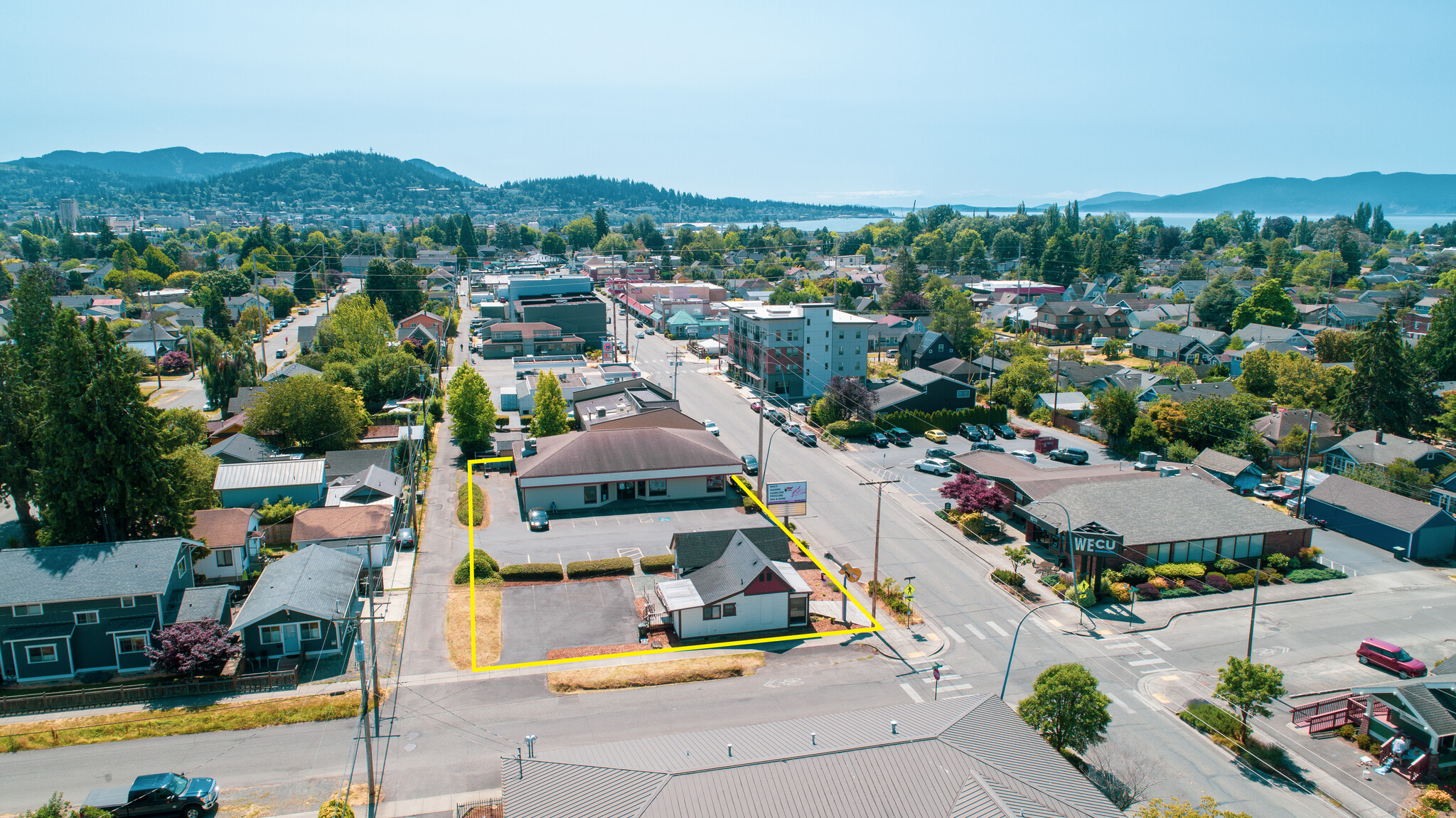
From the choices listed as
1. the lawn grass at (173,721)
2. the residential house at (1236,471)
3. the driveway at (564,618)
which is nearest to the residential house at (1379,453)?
the residential house at (1236,471)

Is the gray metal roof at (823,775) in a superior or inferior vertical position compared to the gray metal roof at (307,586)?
superior

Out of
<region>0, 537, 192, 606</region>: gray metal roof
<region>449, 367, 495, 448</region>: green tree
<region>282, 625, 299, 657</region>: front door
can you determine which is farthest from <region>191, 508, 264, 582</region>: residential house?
<region>449, 367, 495, 448</region>: green tree

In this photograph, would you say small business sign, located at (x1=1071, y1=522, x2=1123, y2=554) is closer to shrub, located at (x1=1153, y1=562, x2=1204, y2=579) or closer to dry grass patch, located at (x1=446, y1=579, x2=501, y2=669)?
shrub, located at (x1=1153, y1=562, x2=1204, y2=579)

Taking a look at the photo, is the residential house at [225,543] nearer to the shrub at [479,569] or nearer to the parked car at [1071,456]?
the shrub at [479,569]

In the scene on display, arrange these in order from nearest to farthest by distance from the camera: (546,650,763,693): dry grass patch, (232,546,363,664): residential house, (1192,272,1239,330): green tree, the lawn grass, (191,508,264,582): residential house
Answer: the lawn grass < (546,650,763,693): dry grass patch < (232,546,363,664): residential house < (191,508,264,582): residential house < (1192,272,1239,330): green tree

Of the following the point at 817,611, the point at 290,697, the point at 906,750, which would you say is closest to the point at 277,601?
the point at 290,697

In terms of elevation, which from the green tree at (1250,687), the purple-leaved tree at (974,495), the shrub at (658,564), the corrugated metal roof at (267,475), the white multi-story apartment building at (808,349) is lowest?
the shrub at (658,564)
